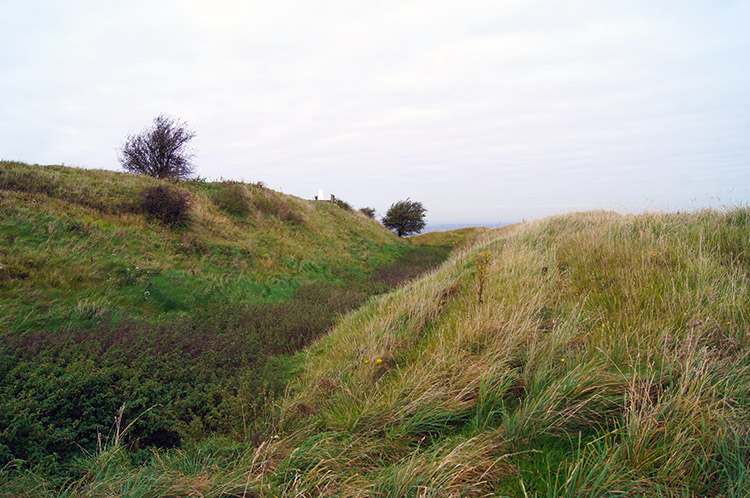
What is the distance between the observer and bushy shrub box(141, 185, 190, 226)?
948 centimetres

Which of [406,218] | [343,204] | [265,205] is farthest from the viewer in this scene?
[406,218]

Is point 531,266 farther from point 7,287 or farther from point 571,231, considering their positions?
point 7,287

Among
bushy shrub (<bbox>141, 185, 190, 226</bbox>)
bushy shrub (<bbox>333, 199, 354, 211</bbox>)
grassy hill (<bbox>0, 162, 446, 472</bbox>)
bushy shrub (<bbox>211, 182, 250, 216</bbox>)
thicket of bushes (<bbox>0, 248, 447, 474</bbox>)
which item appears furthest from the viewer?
bushy shrub (<bbox>333, 199, 354, 211</bbox>)

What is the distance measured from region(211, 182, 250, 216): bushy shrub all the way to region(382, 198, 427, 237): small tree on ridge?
22894mm

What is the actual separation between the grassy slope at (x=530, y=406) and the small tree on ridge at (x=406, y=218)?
30.9m

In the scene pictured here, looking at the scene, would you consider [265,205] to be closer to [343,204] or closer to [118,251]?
[118,251]

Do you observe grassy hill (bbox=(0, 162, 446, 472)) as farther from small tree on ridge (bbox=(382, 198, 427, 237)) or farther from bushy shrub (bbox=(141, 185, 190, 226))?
small tree on ridge (bbox=(382, 198, 427, 237))

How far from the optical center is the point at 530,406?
2.55 m

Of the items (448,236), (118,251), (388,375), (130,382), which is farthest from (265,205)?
(448,236)

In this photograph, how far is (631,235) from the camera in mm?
6656

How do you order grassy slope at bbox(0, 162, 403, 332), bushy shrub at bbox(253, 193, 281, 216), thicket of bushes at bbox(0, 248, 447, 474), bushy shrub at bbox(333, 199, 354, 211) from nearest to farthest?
thicket of bushes at bbox(0, 248, 447, 474) < grassy slope at bbox(0, 162, 403, 332) < bushy shrub at bbox(253, 193, 281, 216) < bushy shrub at bbox(333, 199, 354, 211)

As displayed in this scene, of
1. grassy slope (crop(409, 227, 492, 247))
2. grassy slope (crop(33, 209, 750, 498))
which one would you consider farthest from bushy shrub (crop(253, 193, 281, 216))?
grassy slope (crop(409, 227, 492, 247))

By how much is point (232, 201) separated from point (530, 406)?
12.9m

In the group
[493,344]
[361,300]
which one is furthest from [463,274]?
[493,344]
